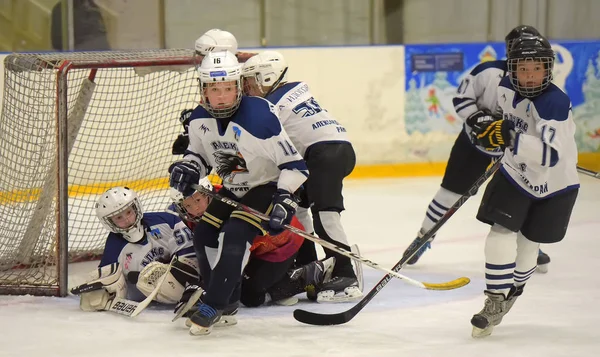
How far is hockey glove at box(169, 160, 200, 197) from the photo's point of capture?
11.6 feet

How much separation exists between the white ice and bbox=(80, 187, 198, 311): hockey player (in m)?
0.10

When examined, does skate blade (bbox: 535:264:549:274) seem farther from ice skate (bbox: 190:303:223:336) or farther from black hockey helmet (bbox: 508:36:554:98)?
ice skate (bbox: 190:303:223:336)

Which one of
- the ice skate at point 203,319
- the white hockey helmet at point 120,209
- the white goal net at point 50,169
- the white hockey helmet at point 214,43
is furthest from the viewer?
the white hockey helmet at point 214,43

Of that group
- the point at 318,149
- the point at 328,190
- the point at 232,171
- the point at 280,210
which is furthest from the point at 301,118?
the point at 280,210

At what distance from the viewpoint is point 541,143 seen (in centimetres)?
321

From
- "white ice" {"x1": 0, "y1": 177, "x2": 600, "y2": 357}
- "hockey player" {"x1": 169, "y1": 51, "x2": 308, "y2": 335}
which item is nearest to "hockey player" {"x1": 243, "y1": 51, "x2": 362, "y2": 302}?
"white ice" {"x1": 0, "y1": 177, "x2": 600, "y2": 357}

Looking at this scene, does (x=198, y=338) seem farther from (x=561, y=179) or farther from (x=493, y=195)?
(x=561, y=179)

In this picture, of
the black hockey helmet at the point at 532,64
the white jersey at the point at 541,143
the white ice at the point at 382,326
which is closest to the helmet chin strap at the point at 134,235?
the white ice at the point at 382,326

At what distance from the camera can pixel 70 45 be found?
21.6 feet

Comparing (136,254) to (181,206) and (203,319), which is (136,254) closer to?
(181,206)

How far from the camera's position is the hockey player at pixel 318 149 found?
3975 mm

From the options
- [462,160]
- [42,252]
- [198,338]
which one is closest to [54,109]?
[42,252]

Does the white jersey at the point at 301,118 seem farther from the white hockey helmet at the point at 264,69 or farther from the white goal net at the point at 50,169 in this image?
the white goal net at the point at 50,169

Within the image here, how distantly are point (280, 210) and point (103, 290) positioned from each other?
2.86 feet
